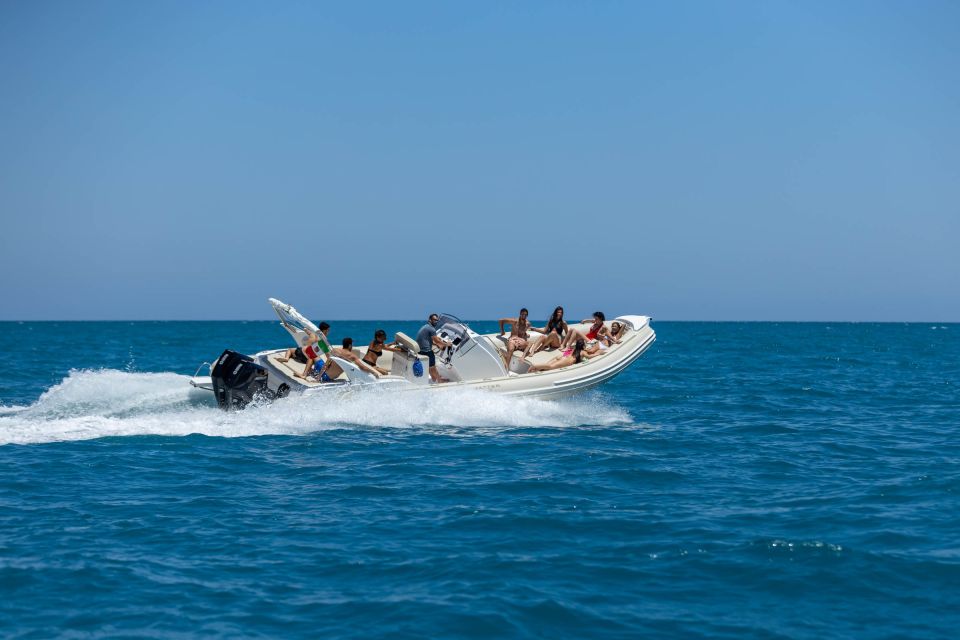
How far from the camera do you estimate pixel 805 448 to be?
12250 mm

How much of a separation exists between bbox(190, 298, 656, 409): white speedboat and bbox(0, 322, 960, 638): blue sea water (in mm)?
278

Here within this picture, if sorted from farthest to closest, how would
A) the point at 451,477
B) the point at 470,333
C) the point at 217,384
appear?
1. the point at 470,333
2. the point at 217,384
3. the point at 451,477

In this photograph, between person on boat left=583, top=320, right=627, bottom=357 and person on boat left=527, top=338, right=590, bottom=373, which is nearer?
person on boat left=527, top=338, right=590, bottom=373

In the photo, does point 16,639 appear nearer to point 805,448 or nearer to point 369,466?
point 369,466

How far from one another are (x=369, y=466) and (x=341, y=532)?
298 centimetres

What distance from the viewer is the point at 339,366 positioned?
1374 centimetres

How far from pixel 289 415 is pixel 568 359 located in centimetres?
473

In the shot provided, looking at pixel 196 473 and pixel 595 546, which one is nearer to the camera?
pixel 595 546

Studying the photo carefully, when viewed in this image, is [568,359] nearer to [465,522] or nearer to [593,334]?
[593,334]

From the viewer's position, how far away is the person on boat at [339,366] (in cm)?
1363

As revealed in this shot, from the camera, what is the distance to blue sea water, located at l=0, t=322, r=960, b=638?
5.76 metres

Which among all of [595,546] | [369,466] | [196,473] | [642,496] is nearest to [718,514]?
[642,496]

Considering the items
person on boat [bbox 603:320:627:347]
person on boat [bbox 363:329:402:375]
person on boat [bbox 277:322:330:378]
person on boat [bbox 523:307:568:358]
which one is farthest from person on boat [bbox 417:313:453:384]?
person on boat [bbox 603:320:627:347]

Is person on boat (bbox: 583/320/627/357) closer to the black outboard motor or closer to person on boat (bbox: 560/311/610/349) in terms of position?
person on boat (bbox: 560/311/610/349)
